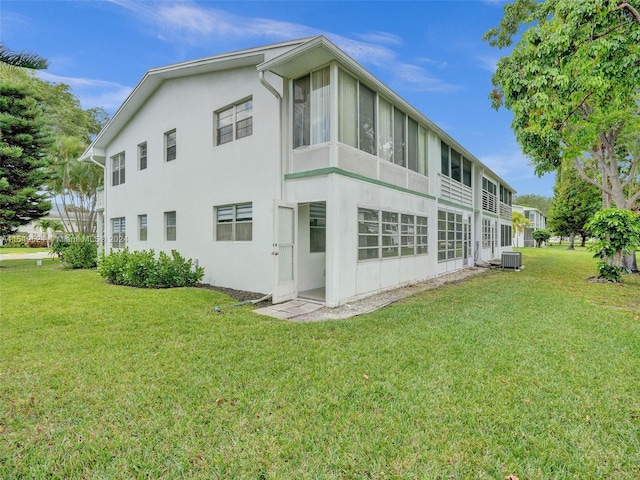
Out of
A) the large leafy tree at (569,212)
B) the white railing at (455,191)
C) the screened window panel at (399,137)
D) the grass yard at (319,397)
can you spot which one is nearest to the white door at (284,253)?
the grass yard at (319,397)

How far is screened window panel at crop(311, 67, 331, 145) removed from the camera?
7277 mm

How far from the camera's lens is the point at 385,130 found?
9.02m

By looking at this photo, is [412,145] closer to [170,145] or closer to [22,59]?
[170,145]

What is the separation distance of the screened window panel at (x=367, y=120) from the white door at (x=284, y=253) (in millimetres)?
2575

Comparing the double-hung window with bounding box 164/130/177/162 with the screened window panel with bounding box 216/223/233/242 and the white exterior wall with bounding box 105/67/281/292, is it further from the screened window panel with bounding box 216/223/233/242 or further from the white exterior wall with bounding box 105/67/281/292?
the screened window panel with bounding box 216/223/233/242

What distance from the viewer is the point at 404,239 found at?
9828 mm

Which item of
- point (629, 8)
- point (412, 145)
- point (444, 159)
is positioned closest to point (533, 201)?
point (444, 159)

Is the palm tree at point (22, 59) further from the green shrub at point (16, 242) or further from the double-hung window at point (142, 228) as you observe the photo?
the green shrub at point (16, 242)

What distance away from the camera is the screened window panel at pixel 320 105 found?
23.9ft

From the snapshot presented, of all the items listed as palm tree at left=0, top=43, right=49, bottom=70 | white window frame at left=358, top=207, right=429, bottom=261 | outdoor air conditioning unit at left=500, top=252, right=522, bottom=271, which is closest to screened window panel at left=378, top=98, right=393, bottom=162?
white window frame at left=358, top=207, right=429, bottom=261

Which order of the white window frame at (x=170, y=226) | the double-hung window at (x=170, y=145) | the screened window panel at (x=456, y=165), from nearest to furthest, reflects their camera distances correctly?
the white window frame at (x=170, y=226)
the double-hung window at (x=170, y=145)
the screened window panel at (x=456, y=165)

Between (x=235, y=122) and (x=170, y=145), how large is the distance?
3655 mm

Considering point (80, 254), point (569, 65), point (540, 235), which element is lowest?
point (80, 254)

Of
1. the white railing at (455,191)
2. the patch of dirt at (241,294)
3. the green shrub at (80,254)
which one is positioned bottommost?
the patch of dirt at (241,294)
